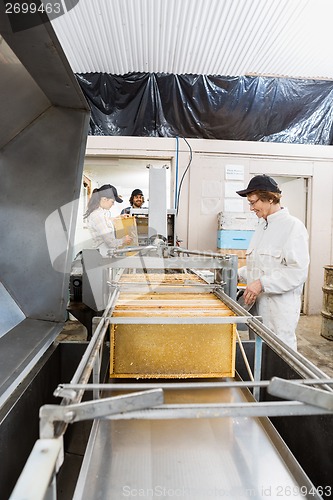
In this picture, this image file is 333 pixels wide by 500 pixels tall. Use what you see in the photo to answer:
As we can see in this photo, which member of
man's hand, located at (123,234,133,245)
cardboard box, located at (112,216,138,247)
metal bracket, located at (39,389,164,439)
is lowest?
metal bracket, located at (39,389,164,439)

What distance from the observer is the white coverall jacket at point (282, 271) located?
1637 millimetres

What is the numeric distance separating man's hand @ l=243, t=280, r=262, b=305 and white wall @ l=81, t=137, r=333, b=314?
1878mm

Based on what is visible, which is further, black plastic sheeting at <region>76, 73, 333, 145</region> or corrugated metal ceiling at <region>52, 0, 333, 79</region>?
black plastic sheeting at <region>76, 73, 333, 145</region>

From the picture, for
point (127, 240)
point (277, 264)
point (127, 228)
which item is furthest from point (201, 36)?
point (277, 264)

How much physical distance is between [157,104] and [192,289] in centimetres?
252

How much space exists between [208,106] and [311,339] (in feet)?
8.17

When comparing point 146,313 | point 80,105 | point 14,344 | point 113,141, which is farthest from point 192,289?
point 113,141

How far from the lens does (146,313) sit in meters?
1.03

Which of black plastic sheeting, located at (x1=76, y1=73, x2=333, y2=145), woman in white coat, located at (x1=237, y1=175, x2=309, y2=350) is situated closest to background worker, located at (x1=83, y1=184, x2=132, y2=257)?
black plastic sheeting, located at (x1=76, y1=73, x2=333, y2=145)

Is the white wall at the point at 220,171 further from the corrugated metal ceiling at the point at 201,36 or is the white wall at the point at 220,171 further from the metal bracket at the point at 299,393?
the metal bracket at the point at 299,393

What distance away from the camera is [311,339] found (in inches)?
118

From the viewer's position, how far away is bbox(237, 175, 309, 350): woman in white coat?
5.37ft

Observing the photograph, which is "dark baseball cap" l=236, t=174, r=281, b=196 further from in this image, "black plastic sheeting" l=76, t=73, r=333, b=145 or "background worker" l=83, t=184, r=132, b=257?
"black plastic sheeting" l=76, t=73, r=333, b=145

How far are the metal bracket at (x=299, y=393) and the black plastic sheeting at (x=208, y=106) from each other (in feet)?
10.5
